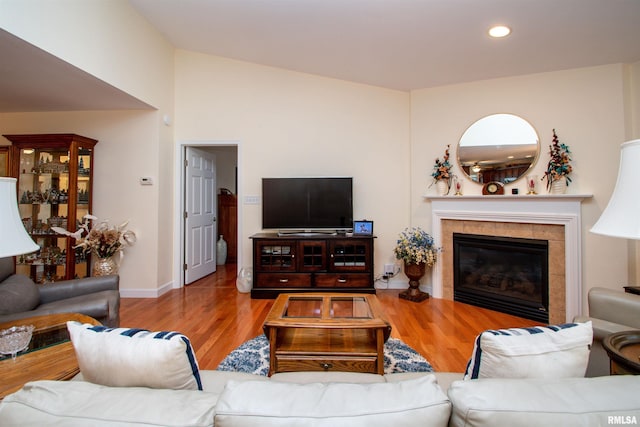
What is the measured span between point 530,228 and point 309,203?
2.53 m

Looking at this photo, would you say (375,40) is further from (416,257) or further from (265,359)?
(265,359)

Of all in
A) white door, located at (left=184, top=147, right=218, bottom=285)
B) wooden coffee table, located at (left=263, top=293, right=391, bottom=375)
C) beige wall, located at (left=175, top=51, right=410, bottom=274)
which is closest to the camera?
wooden coffee table, located at (left=263, top=293, right=391, bottom=375)

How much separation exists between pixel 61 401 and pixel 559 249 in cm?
381

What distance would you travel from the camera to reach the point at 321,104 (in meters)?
4.24

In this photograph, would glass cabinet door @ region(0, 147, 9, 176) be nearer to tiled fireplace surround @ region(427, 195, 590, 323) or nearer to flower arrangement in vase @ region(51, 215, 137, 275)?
flower arrangement in vase @ region(51, 215, 137, 275)

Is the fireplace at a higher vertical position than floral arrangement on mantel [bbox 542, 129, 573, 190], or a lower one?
lower

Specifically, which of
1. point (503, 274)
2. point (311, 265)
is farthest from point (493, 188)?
point (311, 265)

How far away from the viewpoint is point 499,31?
8.56 ft

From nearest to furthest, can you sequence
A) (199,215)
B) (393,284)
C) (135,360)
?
(135,360)
(393,284)
(199,215)

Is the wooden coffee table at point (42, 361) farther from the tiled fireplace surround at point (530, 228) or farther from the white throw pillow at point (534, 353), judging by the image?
the tiled fireplace surround at point (530, 228)

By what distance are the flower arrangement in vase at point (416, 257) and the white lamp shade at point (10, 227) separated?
10.9 feet

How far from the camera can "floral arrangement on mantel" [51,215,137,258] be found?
347 centimetres

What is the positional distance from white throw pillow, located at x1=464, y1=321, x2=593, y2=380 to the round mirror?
9.47 feet

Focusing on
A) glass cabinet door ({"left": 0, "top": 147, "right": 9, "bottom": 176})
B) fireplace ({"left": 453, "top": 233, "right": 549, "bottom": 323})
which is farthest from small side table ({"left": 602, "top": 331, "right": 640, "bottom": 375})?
glass cabinet door ({"left": 0, "top": 147, "right": 9, "bottom": 176})
